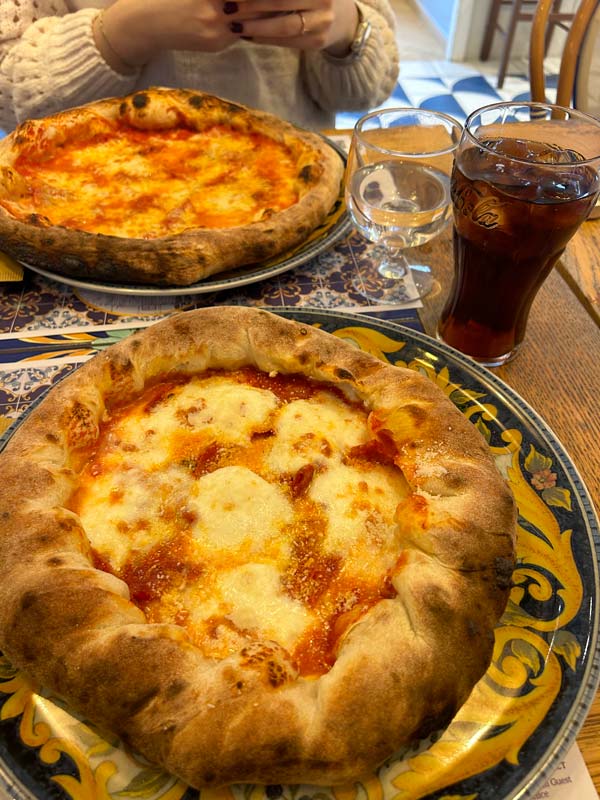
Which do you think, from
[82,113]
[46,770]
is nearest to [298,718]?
[46,770]

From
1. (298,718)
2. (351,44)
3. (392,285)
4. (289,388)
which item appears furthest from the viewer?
(351,44)

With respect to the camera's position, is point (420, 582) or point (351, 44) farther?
point (351, 44)

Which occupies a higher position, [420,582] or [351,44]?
[351,44]

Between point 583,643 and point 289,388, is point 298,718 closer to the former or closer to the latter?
point 583,643

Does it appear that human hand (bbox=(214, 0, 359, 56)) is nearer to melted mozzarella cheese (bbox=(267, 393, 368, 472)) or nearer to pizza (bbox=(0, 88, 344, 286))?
pizza (bbox=(0, 88, 344, 286))

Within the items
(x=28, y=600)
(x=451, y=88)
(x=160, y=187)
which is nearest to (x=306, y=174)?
(x=160, y=187)

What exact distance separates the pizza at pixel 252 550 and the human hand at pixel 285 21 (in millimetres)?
1430

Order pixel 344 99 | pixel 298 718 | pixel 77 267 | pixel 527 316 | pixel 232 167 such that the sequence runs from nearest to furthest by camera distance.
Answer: pixel 298 718
pixel 527 316
pixel 77 267
pixel 232 167
pixel 344 99

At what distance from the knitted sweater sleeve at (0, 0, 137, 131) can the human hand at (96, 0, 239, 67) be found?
0.08m

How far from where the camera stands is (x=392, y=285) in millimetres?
2143

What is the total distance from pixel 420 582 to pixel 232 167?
1997mm

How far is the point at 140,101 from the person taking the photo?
2693 mm

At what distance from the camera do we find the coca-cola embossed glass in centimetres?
153

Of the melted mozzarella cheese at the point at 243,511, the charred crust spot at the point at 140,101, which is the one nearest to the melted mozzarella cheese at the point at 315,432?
the melted mozzarella cheese at the point at 243,511
